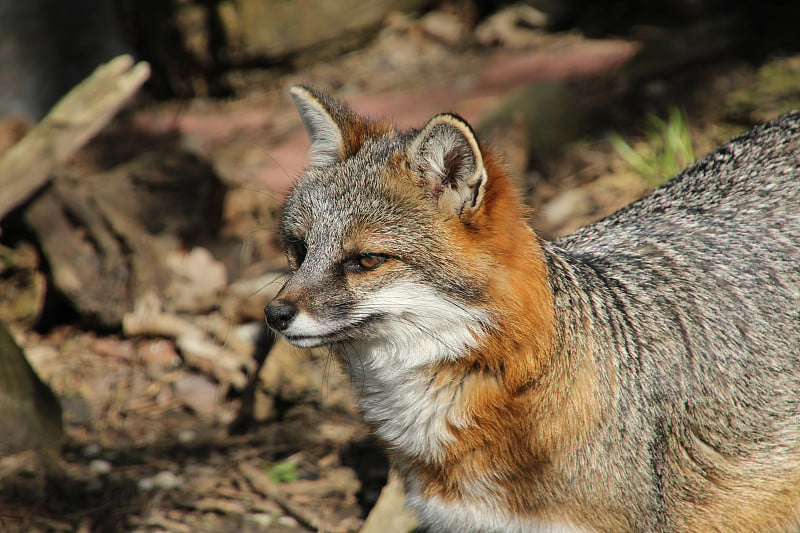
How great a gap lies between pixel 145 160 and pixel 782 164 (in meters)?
5.32

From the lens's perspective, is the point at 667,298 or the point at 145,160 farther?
the point at 145,160

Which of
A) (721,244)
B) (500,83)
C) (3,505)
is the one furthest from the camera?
(500,83)

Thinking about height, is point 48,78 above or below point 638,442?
above

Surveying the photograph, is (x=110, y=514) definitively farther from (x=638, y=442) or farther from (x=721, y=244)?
(x=721, y=244)

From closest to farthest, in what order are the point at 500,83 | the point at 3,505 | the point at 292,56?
1. the point at 3,505
2. the point at 500,83
3. the point at 292,56

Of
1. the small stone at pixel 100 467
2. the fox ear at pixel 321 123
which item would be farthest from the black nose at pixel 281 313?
the small stone at pixel 100 467

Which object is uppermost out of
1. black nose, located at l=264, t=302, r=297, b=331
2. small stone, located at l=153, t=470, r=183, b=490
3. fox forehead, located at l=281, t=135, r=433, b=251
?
fox forehead, located at l=281, t=135, r=433, b=251

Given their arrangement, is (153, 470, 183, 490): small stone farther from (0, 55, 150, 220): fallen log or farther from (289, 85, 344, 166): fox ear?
(0, 55, 150, 220): fallen log

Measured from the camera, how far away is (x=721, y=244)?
150 inches

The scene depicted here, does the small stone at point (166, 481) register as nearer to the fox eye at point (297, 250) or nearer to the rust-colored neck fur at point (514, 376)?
the fox eye at point (297, 250)

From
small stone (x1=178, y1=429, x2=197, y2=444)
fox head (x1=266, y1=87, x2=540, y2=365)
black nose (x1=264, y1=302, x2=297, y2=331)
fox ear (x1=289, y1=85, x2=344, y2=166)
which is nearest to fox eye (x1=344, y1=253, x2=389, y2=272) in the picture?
fox head (x1=266, y1=87, x2=540, y2=365)

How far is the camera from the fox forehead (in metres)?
3.29

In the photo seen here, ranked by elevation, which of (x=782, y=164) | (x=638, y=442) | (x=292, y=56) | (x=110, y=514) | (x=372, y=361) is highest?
(x=292, y=56)

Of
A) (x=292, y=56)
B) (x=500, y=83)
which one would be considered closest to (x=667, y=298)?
(x=500, y=83)
